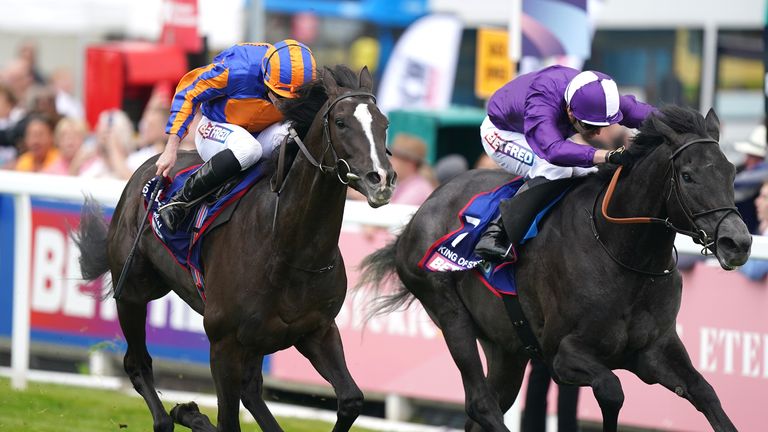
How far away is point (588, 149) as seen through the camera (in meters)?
5.38

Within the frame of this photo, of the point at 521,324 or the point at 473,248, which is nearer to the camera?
the point at 521,324

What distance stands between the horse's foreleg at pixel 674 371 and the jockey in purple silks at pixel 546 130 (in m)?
0.75

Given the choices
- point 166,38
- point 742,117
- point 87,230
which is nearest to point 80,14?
point 166,38

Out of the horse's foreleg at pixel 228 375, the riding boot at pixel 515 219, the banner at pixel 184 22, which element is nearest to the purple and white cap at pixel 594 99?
the riding boot at pixel 515 219

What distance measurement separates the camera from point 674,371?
538 cm

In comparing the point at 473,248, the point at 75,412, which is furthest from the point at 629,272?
the point at 75,412

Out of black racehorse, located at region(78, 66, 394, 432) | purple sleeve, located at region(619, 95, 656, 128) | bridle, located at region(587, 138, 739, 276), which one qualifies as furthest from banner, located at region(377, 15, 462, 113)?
bridle, located at region(587, 138, 739, 276)

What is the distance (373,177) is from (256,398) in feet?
5.30

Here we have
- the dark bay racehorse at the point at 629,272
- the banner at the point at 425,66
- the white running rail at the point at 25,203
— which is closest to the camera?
the dark bay racehorse at the point at 629,272

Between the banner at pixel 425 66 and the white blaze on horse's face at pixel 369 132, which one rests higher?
the white blaze on horse's face at pixel 369 132

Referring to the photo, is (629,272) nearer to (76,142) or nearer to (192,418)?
(192,418)

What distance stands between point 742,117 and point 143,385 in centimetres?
989

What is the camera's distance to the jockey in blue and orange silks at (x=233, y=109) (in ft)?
18.4

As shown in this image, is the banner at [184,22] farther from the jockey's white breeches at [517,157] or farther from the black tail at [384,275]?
the jockey's white breeches at [517,157]
